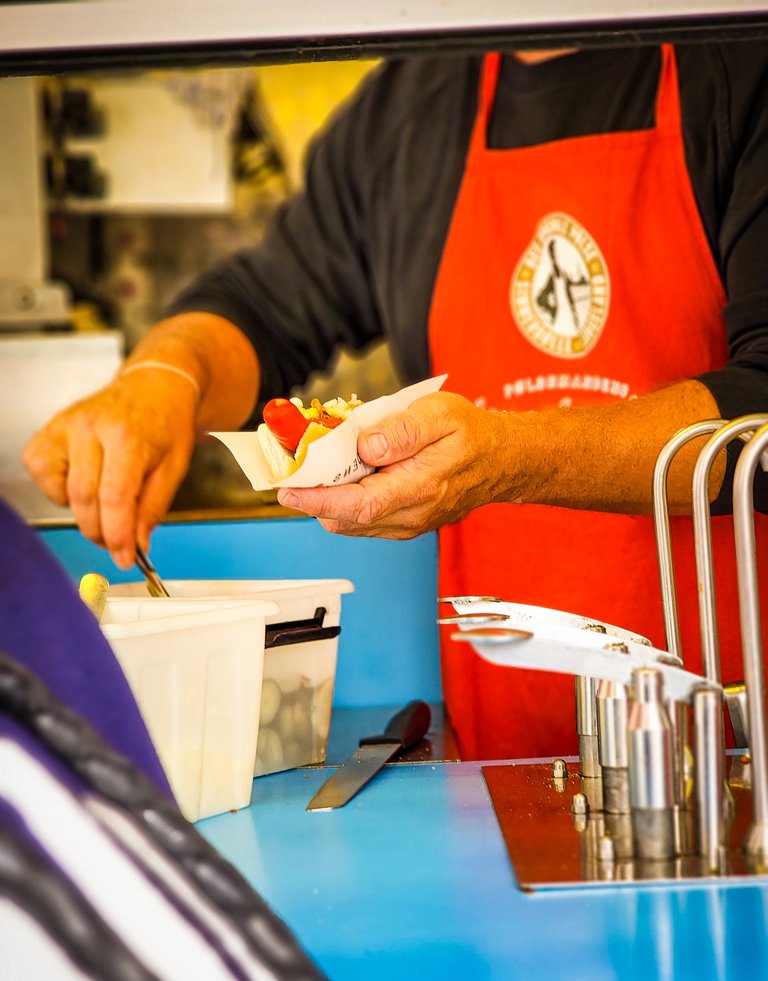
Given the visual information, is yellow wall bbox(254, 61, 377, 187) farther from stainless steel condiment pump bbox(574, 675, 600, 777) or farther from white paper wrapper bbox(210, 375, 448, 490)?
stainless steel condiment pump bbox(574, 675, 600, 777)

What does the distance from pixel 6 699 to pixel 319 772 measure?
88cm

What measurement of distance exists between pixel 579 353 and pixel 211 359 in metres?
0.63

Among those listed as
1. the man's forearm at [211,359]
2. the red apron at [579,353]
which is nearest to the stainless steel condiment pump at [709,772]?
the red apron at [579,353]

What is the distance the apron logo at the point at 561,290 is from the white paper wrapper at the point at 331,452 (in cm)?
63

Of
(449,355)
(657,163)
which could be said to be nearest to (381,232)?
(449,355)

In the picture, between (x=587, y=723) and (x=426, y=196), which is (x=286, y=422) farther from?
(x=426, y=196)

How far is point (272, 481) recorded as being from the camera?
1.14 metres

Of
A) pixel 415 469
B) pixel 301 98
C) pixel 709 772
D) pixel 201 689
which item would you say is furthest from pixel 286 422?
pixel 301 98

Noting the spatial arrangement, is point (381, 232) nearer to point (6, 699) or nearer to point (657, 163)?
point (657, 163)

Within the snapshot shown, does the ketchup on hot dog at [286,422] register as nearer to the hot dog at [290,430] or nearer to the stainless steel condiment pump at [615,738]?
the hot dog at [290,430]

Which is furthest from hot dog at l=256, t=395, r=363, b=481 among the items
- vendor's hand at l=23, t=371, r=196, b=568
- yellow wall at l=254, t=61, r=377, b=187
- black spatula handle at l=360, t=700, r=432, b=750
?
yellow wall at l=254, t=61, r=377, b=187

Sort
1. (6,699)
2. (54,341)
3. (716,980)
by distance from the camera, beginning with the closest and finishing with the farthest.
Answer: (6,699) → (716,980) → (54,341)

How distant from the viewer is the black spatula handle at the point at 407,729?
1302 mm

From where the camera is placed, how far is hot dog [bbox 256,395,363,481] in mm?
1096
